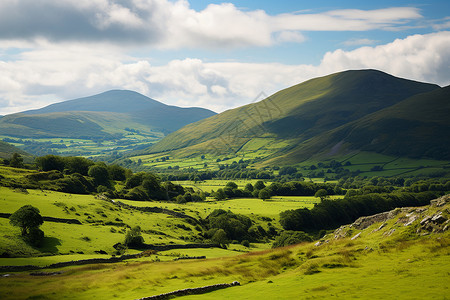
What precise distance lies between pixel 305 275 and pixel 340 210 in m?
108

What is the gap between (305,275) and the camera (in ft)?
119

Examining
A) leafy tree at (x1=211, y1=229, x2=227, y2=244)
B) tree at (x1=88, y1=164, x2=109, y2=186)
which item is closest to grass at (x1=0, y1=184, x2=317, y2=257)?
leafy tree at (x1=211, y1=229, x2=227, y2=244)

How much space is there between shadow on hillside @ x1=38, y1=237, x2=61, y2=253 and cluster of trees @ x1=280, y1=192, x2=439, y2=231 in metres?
74.7

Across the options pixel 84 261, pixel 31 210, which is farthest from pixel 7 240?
pixel 84 261

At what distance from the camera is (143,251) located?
6500cm

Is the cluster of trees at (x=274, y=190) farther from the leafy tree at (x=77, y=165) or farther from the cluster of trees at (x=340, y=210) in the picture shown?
the leafy tree at (x=77, y=165)

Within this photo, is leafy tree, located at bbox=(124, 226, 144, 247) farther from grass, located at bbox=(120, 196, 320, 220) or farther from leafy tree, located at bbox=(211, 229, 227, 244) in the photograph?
grass, located at bbox=(120, 196, 320, 220)

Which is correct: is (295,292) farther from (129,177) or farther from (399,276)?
(129,177)

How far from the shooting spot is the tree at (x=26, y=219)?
59688 mm

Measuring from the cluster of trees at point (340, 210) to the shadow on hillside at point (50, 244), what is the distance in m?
74.7

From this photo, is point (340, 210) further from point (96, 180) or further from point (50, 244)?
point (50, 244)

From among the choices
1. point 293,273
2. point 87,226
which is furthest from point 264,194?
point 293,273

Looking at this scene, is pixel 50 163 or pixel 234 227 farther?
pixel 50 163

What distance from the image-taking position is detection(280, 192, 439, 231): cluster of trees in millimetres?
123500
